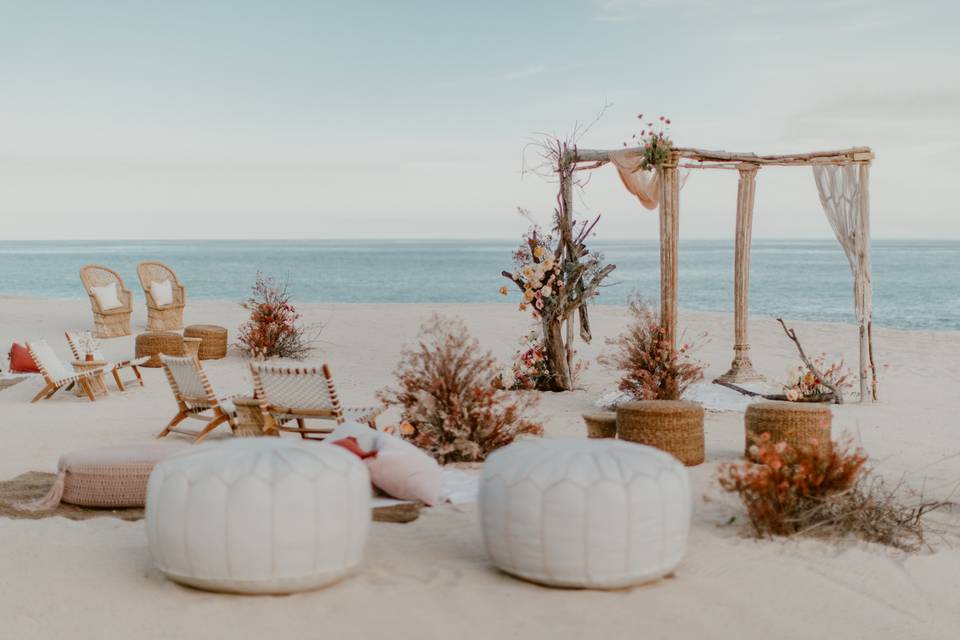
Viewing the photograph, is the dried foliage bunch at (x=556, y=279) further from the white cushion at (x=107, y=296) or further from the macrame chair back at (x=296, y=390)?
the white cushion at (x=107, y=296)

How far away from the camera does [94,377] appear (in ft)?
33.4

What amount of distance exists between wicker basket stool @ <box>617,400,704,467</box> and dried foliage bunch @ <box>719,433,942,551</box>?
1.57m

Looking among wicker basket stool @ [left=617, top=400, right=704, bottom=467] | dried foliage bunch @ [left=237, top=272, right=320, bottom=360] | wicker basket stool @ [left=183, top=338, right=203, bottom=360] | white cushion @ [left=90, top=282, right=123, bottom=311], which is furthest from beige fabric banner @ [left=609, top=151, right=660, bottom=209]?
white cushion @ [left=90, top=282, right=123, bottom=311]

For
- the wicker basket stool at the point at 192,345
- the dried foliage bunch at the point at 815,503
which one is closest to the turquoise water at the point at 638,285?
the wicker basket stool at the point at 192,345

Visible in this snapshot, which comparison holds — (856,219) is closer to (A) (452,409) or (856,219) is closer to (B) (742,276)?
(B) (742,276)

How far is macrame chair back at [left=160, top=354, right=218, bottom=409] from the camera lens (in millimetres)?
7832

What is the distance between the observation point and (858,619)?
4059 mm

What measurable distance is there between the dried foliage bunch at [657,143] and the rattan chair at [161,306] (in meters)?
9.15

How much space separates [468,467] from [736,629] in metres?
3.07

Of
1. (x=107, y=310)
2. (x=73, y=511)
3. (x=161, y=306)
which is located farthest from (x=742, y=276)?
(x=107, y=310)

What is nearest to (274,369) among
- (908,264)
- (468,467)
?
(468,467)

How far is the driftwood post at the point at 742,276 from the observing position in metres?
10.6

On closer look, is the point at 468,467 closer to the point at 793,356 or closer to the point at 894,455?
the point at 894,455

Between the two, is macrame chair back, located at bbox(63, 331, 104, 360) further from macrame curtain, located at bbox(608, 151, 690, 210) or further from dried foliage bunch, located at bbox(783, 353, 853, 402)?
dried foliage bunch, located at bbox(783, 353, 853, 402)
